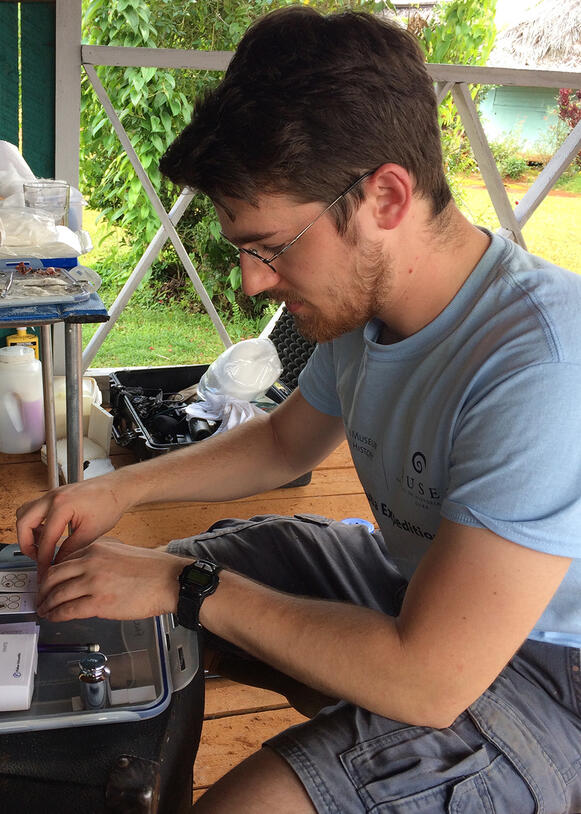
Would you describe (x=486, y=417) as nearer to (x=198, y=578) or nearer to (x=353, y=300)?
(x=353, y=300)

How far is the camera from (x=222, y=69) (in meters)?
2.84

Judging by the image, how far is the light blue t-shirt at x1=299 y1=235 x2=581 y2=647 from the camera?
2.88 ft

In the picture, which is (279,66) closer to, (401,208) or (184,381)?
(401,208)

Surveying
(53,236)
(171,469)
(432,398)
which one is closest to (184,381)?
(53,236)

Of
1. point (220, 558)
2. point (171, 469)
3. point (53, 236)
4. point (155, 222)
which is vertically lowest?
point (155, 222)

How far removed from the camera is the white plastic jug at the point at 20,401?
2355 mm

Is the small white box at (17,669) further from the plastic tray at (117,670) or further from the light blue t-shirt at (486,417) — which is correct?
the light blue t-shirt at (486,417)

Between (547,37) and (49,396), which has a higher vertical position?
(547,37)

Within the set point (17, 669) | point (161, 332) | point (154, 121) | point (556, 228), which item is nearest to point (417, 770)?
point (17, 669)

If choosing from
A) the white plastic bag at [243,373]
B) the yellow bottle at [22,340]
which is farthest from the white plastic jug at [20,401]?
the white plastic bag at [243,373]

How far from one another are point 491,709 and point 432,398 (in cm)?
37

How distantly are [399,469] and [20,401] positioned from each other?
1600 millimetres

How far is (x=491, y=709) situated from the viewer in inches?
38.8

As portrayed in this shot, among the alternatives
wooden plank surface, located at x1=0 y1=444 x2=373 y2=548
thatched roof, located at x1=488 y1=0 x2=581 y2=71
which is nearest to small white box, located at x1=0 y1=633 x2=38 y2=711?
wooden plank surface, located at x1=0 y1=444 x2=373 y2=548
